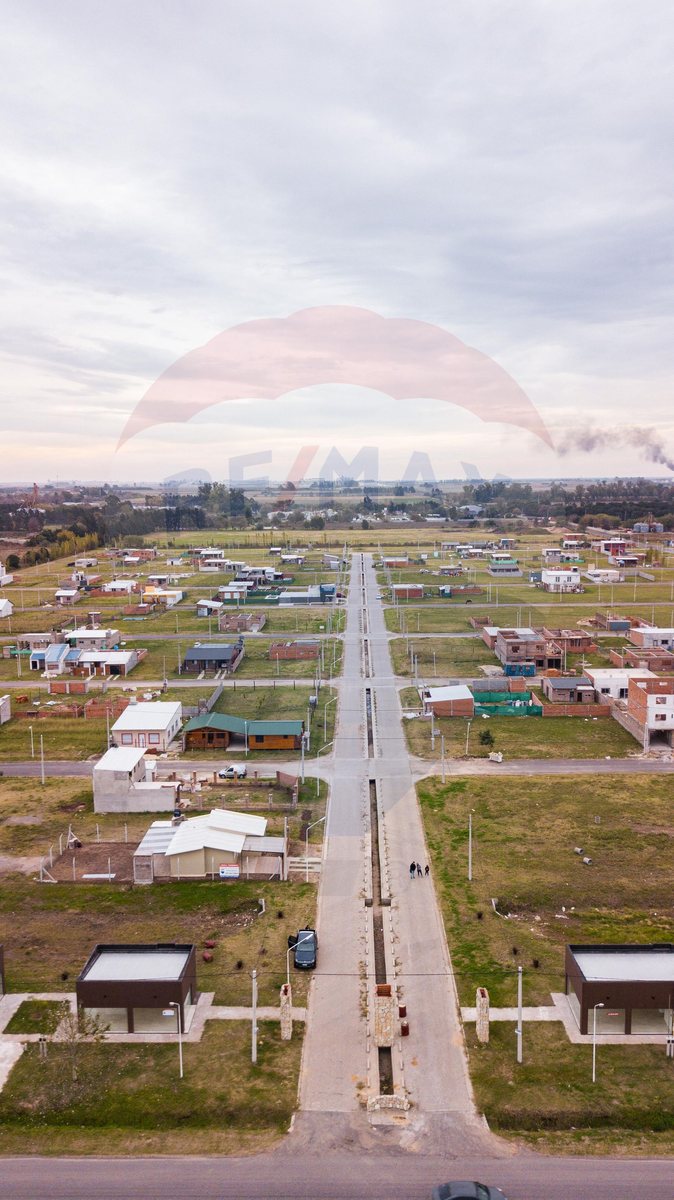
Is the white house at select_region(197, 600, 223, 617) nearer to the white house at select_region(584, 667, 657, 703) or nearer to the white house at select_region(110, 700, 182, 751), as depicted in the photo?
the white house at select_region(110, 700, 182, 751)

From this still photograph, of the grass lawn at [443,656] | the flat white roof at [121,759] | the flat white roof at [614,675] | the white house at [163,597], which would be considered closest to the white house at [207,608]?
the white house at [163,597]

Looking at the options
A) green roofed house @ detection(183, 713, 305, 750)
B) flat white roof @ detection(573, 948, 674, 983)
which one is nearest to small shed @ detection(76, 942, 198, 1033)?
flat white roof @ detection(573, 948, 674, 983)

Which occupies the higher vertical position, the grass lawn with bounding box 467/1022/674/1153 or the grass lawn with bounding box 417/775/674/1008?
the grass lawn with bounding box 417/775/674/1008

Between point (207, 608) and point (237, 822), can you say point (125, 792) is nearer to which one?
point (237, 822)

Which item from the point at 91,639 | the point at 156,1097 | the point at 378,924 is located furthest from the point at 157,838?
the point at 91,639

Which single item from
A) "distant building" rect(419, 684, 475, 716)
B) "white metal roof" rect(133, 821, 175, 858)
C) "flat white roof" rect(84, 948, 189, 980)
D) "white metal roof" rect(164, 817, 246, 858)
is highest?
"distant building" rect(419, 684, 475, 716)

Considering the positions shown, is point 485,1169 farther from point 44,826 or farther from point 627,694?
point 627,694

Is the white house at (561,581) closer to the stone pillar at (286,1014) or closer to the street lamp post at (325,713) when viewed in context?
the street lamp post at (325,713)
